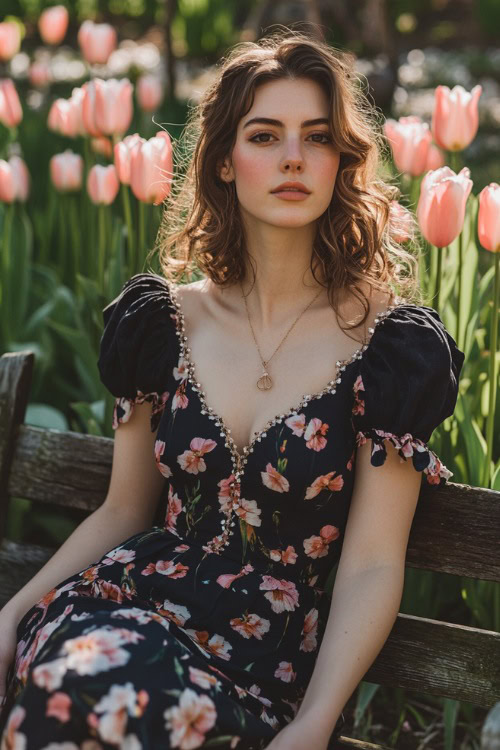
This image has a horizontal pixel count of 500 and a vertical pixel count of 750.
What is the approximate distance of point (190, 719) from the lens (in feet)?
4.72

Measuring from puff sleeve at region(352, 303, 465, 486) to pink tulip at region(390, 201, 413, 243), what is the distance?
0.33 meters

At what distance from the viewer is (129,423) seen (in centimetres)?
205

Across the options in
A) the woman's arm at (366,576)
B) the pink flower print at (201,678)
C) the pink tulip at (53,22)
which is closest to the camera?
the pink flower print at (201,678)

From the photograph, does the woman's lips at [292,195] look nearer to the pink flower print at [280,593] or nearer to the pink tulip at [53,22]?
the pink flower print at [280,593]

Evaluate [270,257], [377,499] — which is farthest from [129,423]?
[377,499]

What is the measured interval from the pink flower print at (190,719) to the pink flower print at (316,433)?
1.64 ft

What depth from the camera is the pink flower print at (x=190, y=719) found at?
1.42 meters

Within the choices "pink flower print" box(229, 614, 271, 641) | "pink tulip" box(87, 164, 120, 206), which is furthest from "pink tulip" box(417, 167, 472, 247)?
"pink tulip" box(87, 164, 120, 206)

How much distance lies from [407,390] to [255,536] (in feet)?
1.29

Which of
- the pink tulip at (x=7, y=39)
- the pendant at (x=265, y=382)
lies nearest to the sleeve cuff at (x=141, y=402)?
the pendant at (x=265, y=382)

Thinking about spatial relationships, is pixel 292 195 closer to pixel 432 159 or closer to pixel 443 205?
pixel 443 205

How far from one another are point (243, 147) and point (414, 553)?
827 millimetres

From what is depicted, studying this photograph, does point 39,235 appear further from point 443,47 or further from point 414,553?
point 443,47

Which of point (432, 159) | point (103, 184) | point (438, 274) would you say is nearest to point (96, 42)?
point (103, 184)
